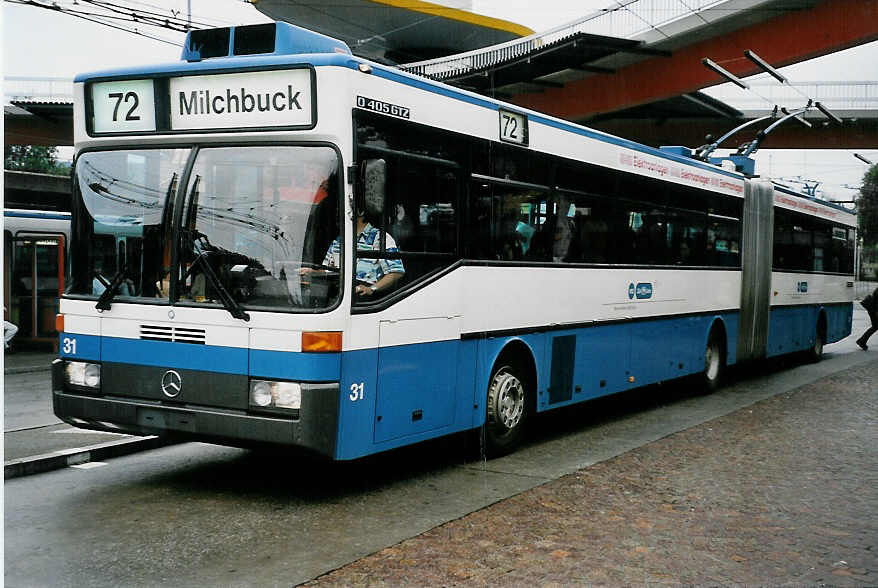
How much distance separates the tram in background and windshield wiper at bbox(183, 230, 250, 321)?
13996 millimetres

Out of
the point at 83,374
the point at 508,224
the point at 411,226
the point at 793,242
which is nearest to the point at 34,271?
the point at 83,374

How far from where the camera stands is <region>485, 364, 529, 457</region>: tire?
346 inches

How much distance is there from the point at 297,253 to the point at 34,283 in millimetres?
15409

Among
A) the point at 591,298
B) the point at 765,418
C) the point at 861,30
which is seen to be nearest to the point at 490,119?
the point at 591,298

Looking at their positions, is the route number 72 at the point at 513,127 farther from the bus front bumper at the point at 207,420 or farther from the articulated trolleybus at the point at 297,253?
the bus front bumper at the point at 207,420

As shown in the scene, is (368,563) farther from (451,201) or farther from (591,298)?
(591,298)

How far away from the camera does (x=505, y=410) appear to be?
29.3 ft

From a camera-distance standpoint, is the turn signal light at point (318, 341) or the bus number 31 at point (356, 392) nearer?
the turn signal light at point (318, 341)

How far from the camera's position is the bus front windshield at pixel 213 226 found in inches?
261

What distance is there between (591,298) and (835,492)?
3575mm

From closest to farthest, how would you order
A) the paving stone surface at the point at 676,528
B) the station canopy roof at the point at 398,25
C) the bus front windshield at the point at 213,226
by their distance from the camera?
the paving stone surface at the point at 676,528 → the bus front windshield at the point at 213,226 → the station canopy roof at the point at 398,25

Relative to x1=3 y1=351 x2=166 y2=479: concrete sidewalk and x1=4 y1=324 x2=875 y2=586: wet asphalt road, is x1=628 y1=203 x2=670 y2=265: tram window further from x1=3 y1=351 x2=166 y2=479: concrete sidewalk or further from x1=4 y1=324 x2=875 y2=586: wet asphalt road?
x1=3 y1=351 x2=166 y2=479: concrete sidewalk

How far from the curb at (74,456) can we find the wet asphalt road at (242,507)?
0.31ft

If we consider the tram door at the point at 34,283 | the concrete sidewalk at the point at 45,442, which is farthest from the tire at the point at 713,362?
the tram door at the point at 34,283
